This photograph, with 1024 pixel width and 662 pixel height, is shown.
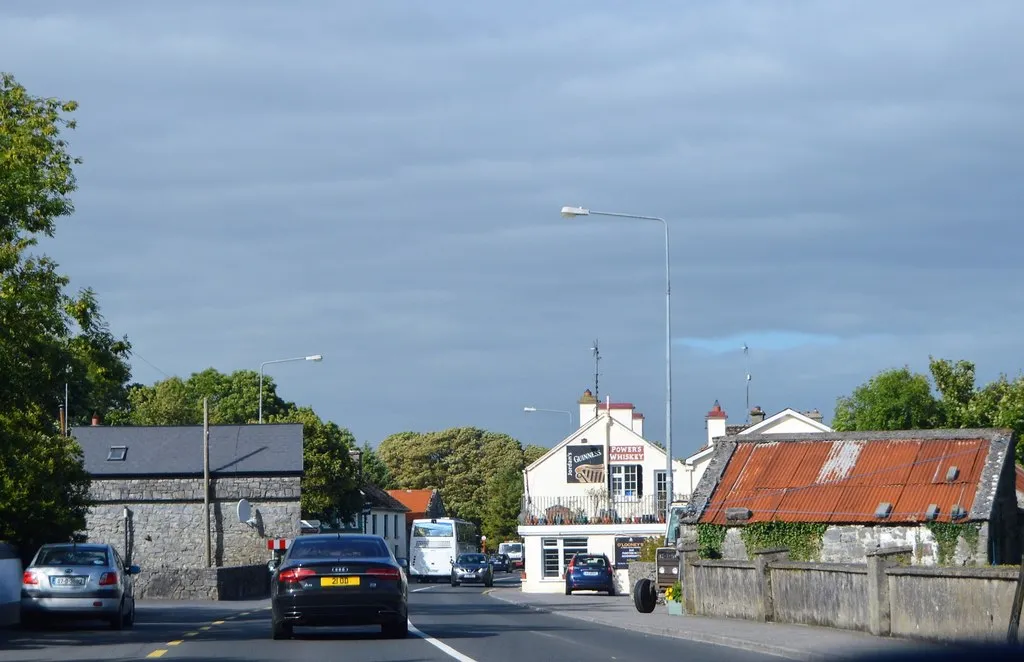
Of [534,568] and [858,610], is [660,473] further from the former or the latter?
[858,610]

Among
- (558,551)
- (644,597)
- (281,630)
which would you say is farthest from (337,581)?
(558,551)

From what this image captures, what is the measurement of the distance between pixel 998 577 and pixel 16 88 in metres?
21.8

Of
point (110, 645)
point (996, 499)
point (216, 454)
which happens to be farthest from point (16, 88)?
point (216, 454)

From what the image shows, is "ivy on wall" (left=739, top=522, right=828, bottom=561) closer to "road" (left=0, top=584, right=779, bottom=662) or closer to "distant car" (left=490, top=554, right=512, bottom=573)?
"road" (left=0, top=584, right=779, bottom=662)

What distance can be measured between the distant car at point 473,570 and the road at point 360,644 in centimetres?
4231

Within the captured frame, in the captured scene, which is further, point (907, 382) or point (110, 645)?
point (907, 382)

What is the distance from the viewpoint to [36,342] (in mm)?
24797

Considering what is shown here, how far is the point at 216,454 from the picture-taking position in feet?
203

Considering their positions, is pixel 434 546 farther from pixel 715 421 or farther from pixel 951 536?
pixel 951 536

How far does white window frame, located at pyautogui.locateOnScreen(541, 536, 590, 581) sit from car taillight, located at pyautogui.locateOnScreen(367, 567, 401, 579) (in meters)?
44.0

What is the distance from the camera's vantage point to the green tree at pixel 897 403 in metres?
66.2

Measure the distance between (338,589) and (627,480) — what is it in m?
52.9

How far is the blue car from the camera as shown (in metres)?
54.7

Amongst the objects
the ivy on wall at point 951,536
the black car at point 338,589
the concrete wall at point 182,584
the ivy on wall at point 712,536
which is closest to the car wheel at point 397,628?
the black car at point 338,589
